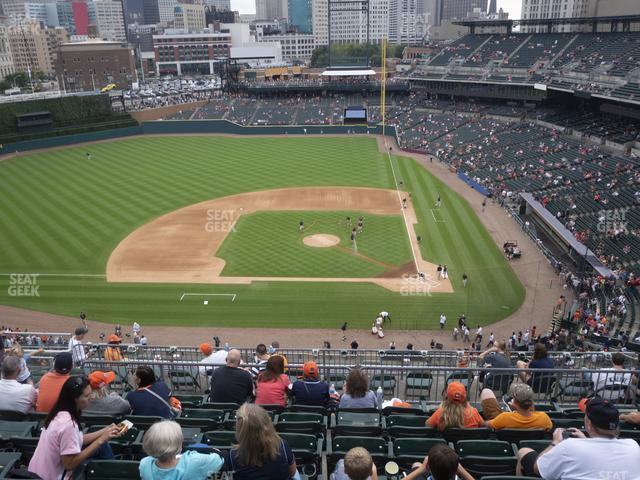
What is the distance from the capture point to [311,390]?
8.66 m

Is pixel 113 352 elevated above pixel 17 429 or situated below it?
below

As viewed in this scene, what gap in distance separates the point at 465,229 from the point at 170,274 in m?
Answer: 21.3

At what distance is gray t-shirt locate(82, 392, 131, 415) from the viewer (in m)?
7.65

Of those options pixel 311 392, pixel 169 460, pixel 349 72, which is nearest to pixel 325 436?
pixel 311 392

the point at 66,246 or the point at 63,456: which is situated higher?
the point at 63,456

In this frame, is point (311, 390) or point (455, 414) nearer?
point (455, 414)

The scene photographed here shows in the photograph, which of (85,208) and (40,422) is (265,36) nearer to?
(85,208)

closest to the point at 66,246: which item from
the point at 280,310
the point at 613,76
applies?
the point at 280,310

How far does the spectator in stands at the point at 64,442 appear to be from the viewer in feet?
18.6

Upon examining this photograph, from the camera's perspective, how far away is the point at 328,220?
40.5 m

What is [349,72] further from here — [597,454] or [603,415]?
[597,454]

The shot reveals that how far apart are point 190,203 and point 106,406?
128 feet

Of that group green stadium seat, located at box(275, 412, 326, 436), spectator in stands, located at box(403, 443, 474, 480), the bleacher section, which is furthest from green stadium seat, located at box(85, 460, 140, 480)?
spectator in stands, located at box(403, 443, 474, 480)

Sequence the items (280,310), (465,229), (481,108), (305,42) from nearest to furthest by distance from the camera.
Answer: (280,310) < (465,229) < (481,108) < (305,42)
